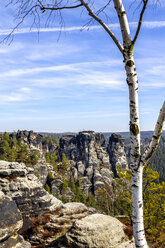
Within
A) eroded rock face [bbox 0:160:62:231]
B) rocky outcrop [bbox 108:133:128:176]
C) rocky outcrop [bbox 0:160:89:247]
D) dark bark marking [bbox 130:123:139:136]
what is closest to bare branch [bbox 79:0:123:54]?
dark bark marking [bbox 130:123:139:136]

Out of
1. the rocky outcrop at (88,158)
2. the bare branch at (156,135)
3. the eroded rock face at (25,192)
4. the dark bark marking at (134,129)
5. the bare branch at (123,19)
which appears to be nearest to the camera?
the bare branch at (156,135)

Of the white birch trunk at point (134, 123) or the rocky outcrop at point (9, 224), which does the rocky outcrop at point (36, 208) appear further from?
the white birch trunk at point (134, 123)

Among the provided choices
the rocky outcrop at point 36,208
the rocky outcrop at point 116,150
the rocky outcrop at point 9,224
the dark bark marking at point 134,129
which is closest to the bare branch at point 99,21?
the dark bark marking at point 134,129

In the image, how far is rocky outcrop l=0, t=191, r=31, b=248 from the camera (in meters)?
9.94

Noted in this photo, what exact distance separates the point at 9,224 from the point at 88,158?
89030mm

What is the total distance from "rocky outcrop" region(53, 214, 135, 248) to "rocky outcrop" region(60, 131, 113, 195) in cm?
7428

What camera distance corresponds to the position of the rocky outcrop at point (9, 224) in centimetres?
994

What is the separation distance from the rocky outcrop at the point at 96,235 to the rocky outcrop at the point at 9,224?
2.33m

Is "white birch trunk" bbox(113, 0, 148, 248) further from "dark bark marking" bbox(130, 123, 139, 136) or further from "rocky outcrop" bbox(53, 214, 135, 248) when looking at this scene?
"rocky outcrop" bbox(53, 214, 135, 248)

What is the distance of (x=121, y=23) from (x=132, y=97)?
142 centimetres

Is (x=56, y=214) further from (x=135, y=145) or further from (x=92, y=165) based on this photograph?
(x=92, y=165)

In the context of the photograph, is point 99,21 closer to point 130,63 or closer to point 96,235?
point 130,63

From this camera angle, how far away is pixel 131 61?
3979mm

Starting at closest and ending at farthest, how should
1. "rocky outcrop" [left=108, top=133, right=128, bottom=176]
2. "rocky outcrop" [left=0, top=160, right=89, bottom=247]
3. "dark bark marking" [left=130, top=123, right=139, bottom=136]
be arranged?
1. "dark bark marking" [left=130, top=123, right=139, bottom=136]
2. "rocky outcrop" [left=0, top=160, right=89, bottom=247]
3. "rocky outcrop" [left=108, top=133, right=128, bottom=176]
